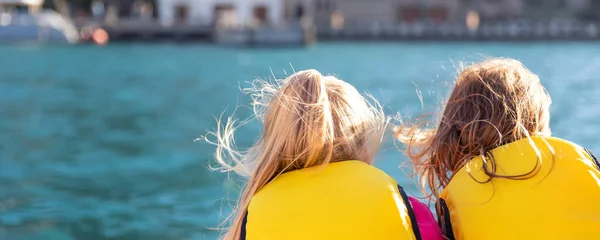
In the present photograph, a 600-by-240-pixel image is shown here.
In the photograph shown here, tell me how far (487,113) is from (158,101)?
14.4 meters

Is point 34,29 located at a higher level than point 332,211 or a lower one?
lower

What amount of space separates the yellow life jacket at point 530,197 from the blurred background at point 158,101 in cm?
A: 80

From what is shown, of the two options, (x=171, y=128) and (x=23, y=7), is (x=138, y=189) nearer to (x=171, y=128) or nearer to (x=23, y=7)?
(x=171, y=128)

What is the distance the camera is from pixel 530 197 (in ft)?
8.44

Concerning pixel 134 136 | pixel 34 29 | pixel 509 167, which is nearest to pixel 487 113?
pixel 509 167

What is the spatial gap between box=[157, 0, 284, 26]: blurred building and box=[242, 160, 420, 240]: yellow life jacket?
5454cm

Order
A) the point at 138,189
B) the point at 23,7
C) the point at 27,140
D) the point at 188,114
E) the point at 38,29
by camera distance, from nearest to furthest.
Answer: the point at 138,189 < the point at 27,140 < the point at 188,114 < the point at 38,29 < the point at 23,7

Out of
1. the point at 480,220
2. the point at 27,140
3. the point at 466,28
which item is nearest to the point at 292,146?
the point at 480,220

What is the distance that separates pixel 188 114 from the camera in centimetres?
1447

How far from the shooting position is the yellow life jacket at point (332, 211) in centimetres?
249

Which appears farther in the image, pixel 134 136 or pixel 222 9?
pixel 222 9

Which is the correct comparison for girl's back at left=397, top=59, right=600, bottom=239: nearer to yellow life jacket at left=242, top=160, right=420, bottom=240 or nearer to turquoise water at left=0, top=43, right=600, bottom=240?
yellow life jacket at left=242, top=160, right=420, bottom=240

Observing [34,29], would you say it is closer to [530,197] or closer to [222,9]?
[222,9]

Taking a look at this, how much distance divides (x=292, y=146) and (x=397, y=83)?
18.8m
